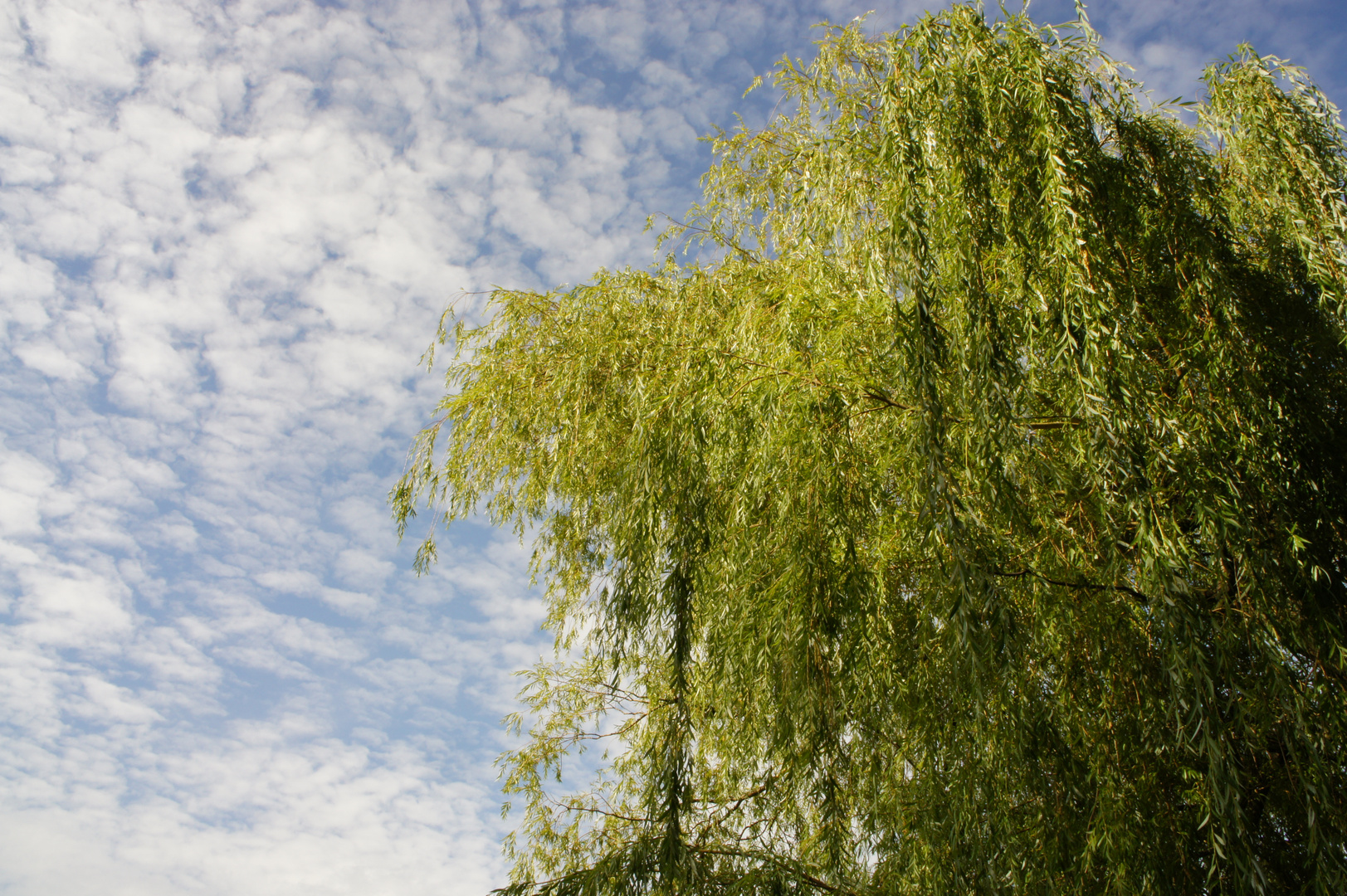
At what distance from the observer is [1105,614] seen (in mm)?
2943

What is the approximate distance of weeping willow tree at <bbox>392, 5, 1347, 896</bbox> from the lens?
8.30 feet

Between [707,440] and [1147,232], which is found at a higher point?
[1147,232]

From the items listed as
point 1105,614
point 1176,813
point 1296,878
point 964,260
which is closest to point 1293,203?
point 964,260

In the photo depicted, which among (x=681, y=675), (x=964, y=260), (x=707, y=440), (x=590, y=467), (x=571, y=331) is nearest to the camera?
(x=964, y=260)

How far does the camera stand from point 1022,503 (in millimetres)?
3285

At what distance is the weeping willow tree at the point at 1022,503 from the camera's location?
8.30 ft

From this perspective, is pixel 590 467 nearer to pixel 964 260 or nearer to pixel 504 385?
pixel 504 385

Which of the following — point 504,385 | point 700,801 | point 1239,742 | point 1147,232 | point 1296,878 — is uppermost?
point 504,385

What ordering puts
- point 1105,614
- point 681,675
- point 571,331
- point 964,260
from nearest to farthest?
point 964,260 → point 1105,614 → point 681,675 → point 571,331

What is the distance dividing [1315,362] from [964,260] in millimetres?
1405

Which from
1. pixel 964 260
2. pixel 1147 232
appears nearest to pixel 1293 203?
pixel 1147 232

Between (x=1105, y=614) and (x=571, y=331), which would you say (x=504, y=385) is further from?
(x=1105, y=614)

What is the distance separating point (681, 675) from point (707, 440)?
0.96 m

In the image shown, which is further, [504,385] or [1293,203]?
[504,385]
